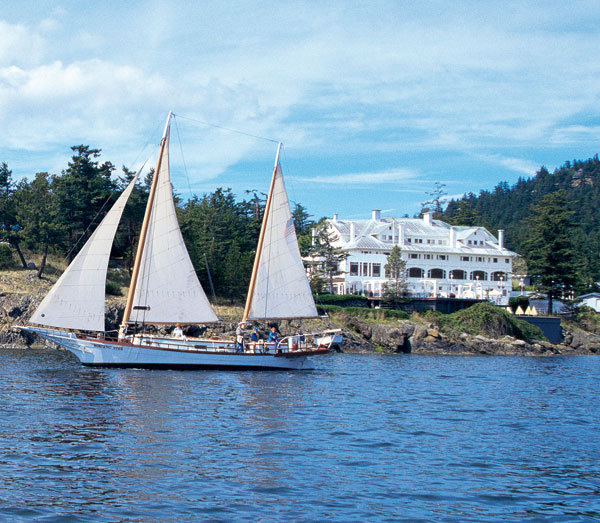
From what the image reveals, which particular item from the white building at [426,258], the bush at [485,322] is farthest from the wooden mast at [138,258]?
the white building at [426,258]

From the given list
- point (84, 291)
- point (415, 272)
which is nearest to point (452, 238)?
point (415, 272)

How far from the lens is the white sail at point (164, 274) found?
46875 mm

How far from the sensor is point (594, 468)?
2195 cm

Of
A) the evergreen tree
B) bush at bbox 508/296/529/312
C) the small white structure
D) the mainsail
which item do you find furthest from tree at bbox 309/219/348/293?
the small white structure

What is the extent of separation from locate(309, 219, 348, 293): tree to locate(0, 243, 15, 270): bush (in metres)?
35.4

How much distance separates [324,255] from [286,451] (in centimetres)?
6943

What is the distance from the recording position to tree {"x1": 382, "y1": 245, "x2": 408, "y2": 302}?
87562 mm

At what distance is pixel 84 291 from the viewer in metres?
43.4

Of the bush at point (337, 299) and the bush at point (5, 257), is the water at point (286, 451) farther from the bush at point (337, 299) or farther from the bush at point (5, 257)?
the bush at point (337, 299)

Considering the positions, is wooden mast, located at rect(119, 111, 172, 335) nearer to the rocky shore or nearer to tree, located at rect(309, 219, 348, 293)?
the rocky shore

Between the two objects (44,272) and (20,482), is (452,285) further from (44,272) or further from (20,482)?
(20,482)

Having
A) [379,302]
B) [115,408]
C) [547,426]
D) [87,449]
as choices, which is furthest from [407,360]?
[87,449]

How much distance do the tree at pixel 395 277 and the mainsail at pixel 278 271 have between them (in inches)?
1480

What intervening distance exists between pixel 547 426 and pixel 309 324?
157 ft
